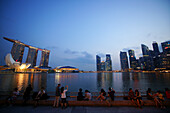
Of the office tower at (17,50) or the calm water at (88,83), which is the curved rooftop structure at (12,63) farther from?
the calm water at (88,83)

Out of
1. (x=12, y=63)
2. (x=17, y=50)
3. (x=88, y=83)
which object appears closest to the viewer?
(x=88, y=83)

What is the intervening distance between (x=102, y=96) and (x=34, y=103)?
526cm

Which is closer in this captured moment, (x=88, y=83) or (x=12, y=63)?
(x=88, y=83)

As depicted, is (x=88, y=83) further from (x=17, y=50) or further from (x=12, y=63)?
(x=17, y=50)

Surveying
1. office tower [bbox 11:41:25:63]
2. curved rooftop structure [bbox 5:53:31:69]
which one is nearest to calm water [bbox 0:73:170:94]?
curved rooftop structure [bbox 5:53:31:69]


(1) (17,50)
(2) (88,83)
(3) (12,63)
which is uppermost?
(1) (17,50)

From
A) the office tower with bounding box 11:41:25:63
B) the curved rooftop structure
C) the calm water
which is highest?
the office tower with bounding box 11:41:25:63

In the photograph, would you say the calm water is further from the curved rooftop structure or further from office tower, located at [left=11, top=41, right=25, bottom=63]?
office tower, located at [left=11, top=41, right=25, bottom=63]

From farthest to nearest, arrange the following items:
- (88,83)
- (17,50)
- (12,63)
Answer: (17,50) < (12,63) < (88,83)

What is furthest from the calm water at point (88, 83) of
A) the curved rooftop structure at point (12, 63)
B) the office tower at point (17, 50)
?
the office tower at point (17, 50)

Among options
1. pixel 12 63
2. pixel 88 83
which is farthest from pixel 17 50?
pixel 88 83

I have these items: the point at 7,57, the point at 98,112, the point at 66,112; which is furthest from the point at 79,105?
the point at 7,57

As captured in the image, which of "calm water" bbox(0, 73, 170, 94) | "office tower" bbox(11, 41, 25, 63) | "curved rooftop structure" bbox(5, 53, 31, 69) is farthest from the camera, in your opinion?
"office tower" bbox(11, 41, 25, 63)

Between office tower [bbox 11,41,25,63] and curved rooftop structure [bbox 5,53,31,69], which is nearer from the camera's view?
curved rooftop structure [bbox 5,53,31,69]
